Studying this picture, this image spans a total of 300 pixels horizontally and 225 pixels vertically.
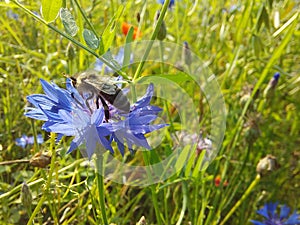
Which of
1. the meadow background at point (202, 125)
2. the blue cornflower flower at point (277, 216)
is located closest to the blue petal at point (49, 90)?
the meadow background at point (202, 125)

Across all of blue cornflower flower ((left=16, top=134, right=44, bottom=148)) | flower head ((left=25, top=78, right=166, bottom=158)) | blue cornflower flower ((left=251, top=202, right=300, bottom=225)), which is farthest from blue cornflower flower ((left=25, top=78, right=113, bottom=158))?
blue cornflower flower ((left=251, top=202, right=300, bottom=225))

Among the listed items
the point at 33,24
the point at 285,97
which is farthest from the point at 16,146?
the point at 285,97

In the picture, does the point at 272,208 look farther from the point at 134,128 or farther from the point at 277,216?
the point at 134,128

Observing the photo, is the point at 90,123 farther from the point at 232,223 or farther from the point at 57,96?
the point at 232,223

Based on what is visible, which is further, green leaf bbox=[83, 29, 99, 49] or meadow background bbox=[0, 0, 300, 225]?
meadow background bbox=[0, 0, 300, 225]

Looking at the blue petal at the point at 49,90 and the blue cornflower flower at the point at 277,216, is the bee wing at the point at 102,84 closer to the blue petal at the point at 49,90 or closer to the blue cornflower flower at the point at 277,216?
the blue petal at the point at 49,90

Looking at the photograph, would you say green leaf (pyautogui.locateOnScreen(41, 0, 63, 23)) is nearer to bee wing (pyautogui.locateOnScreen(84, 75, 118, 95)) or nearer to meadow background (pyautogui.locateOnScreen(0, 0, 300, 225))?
bee wing (pyautogui.locateOnScreen(84, 75, 118, 95))
